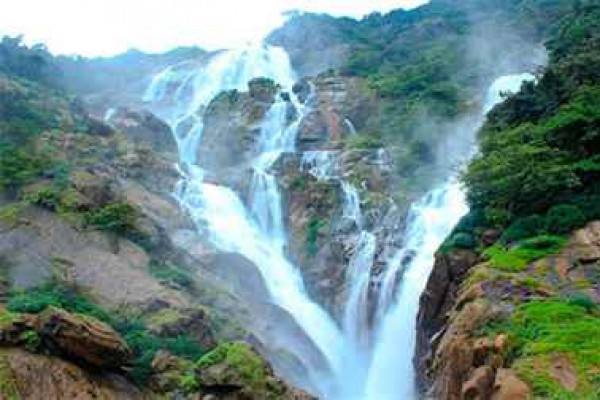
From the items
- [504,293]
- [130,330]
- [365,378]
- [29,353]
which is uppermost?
[504,293]

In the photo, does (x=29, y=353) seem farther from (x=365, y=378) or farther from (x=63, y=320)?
(x=365, y=378)

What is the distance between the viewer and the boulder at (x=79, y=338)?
791 inches

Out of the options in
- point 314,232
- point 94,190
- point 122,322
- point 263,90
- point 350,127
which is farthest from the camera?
point 263,90

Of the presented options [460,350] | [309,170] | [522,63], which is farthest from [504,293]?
[522,63]

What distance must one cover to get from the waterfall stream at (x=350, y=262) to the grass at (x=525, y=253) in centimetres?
814

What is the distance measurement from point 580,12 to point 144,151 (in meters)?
29.3

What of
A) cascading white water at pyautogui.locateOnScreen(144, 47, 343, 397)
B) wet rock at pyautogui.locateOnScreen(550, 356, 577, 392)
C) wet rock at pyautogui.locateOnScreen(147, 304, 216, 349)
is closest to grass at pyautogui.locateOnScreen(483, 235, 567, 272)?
wet rock at pyautogui.locateOnScreen(550, 356, 577, 392)

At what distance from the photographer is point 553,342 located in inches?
655

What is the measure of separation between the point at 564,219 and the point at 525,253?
66.7 inches

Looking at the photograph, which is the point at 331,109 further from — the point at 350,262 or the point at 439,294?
the point at 439,294

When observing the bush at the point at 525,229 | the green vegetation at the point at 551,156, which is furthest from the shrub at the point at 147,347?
the green vegetation at the point at 551,156

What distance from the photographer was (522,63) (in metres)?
62.2

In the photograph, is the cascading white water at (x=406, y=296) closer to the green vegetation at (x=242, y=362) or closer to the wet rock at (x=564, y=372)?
the green vegetation at (x=242, y=362)

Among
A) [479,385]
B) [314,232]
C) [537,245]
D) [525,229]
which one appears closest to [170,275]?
[314,232]
